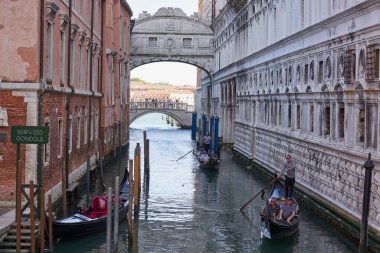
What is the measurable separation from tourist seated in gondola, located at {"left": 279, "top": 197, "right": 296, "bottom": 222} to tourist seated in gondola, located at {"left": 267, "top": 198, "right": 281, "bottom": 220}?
9 centimetres

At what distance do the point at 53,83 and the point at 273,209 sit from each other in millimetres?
4819

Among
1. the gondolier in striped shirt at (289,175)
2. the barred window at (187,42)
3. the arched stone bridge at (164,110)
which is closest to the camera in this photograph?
the gondolier in striped shirt at (289,175)

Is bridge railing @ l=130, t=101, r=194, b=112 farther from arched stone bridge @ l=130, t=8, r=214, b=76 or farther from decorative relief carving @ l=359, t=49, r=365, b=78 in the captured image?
decorative relief carving @ l=359, t=49, r=365, b=78

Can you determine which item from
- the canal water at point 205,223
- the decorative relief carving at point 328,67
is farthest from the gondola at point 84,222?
the decorative relief carving at point 328,67

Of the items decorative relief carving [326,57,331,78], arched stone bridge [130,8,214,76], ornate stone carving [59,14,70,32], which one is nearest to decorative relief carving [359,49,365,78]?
decorative relief carving [326,57,331,78]

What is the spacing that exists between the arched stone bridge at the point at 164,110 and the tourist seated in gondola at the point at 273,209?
3748 cm

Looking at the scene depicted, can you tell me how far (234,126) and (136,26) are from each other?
1014cm

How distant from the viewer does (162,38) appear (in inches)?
1373

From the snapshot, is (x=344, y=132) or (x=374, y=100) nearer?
(x=374, y=100)

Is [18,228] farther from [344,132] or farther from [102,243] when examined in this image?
[344,132]

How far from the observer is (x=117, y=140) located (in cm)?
2703

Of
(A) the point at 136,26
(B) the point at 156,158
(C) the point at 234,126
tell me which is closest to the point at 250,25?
(C) the point at 234,126

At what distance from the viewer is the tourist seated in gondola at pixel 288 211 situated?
11.5 m

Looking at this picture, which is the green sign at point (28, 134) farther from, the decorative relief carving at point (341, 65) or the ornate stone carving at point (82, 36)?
the ornate stone carving at point (82, 36)
